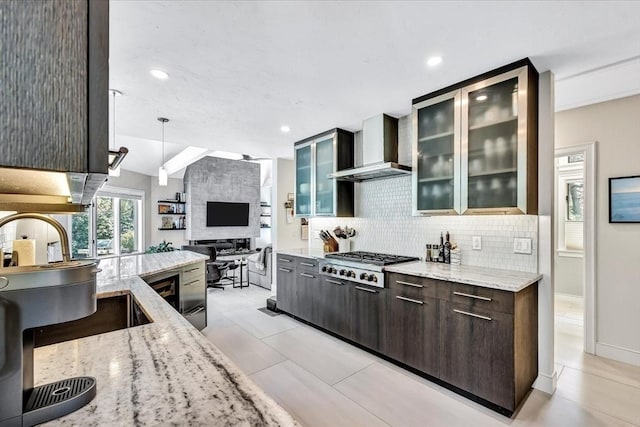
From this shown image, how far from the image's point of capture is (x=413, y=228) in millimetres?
3281

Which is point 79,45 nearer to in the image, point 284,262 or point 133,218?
point 284,262

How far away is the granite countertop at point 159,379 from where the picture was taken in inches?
25.7

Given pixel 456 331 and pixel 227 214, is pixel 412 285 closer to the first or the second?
pixel 456 331

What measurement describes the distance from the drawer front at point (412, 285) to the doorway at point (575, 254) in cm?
158

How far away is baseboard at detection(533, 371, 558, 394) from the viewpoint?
2.28 m

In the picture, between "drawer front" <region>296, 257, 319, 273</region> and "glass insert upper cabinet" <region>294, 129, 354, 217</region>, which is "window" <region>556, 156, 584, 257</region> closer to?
"glass insert upper cabinet" <region>294, 129, 354, 217</region>

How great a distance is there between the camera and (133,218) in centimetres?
742

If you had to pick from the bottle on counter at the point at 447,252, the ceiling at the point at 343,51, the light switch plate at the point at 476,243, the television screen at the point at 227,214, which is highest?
the ceiling at the point at 343,51

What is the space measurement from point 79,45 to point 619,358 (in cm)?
419

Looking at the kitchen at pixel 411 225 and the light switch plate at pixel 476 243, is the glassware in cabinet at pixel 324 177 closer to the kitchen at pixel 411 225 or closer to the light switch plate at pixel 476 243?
the kitchen at pixel 411 225

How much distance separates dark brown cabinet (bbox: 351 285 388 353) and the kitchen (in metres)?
0.73

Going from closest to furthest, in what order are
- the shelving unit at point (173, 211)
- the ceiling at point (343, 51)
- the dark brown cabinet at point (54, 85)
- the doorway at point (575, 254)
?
1. the dark brown cabinet at point (54, 85)
2. the ceiling at point (343, 51)
3. the doorway at point (575, 254)
4. the shelving unit at point (173, 211)

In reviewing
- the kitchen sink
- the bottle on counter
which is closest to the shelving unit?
the kitchen sink

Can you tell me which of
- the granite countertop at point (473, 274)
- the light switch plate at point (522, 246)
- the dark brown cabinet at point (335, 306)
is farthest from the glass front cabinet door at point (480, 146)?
the dark brown cabinet at point (335, 306)
